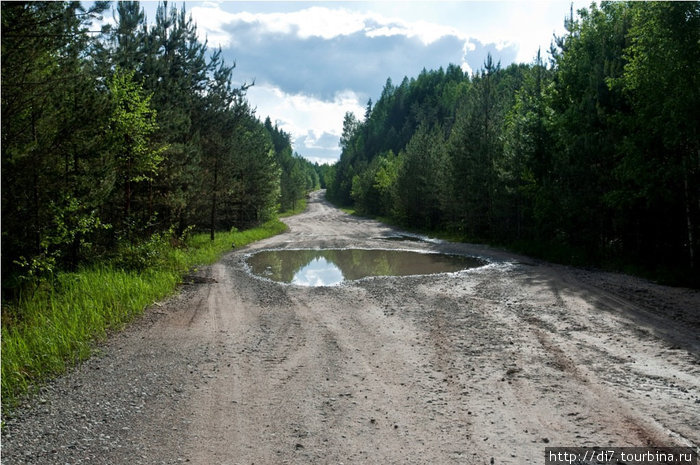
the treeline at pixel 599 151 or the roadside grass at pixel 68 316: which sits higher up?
the treeline at pixel 599 151

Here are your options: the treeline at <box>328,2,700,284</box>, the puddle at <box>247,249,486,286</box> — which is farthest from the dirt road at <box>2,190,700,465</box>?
the treeline at <box>328,2,700,284</box>

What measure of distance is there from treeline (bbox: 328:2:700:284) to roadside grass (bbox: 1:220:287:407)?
51.3ft

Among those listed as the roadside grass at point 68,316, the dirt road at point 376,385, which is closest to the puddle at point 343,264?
the roadside grass at point 68,316

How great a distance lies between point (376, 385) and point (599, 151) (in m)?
15.4

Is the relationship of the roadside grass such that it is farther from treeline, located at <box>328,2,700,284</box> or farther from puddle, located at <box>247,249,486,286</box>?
treeline, located at <box>328,2,700,284</box>

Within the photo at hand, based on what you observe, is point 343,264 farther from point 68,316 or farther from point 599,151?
point 68,316

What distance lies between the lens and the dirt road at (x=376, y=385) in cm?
441

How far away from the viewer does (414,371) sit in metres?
6.44

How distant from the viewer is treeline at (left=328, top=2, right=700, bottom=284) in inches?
542

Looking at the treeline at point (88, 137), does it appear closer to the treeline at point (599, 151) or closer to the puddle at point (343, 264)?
the puddle at point (343, 264)

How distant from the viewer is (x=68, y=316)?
8328 millimetres

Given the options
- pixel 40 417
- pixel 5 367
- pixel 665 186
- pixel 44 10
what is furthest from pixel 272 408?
pixel 665 186

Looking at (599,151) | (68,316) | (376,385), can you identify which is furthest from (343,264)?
(376,385)

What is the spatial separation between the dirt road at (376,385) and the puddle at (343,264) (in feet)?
16.7
